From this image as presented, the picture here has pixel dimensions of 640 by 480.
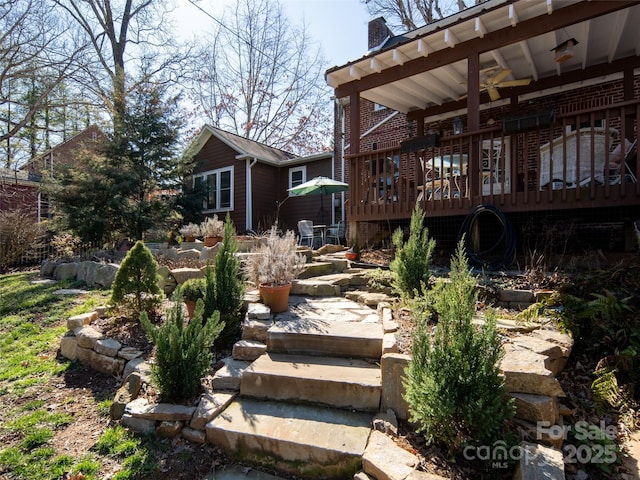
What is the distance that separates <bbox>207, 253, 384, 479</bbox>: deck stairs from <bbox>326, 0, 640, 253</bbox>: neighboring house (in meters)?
2.61

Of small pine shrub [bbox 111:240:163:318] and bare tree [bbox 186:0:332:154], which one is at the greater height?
bare tree [bbox 186:0:332:154]

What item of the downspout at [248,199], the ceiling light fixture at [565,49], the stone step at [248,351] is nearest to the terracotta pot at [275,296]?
the stone step at [248,351]

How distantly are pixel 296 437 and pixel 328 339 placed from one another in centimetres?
86

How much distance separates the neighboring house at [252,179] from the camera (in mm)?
11609

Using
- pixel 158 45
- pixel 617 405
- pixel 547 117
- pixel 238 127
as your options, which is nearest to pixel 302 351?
pixel 617 405

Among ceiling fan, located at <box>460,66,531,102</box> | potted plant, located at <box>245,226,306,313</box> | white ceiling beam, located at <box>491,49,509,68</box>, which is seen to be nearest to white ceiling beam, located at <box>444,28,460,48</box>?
white ceiling beam, located at <box>491,49,509,68</box>

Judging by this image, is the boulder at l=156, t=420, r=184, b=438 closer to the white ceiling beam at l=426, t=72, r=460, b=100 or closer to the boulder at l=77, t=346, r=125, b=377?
the boulder at l=77, t=346, r=125, b=377

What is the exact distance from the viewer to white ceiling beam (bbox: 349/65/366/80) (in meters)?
5.43

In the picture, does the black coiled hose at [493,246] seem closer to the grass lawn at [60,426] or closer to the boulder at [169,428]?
the boulder at [169,428]

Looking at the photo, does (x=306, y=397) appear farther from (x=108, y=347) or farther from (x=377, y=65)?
(x=377, y=65)

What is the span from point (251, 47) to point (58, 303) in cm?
1619

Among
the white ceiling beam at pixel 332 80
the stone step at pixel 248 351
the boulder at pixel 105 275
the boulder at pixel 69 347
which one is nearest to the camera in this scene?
the stone step at pixel 248 351

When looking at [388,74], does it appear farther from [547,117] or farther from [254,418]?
[254,418]

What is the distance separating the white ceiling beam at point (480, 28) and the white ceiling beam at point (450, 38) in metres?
0.28
